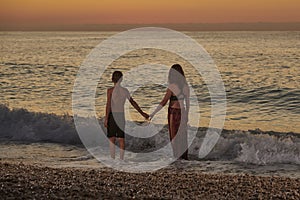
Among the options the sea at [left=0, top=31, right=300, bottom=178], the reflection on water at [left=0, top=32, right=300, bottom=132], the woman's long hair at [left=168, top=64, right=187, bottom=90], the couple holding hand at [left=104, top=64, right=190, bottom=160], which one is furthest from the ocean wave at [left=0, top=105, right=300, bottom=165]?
the woman's long hair at [left=168, top=64, right=187, bottom=90]

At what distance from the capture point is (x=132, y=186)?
858cm

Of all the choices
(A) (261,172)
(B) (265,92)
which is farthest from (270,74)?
(A) (261,172)

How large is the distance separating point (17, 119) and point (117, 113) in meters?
9.63

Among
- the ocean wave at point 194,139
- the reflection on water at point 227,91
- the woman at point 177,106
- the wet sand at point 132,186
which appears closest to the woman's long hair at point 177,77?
the woman at point 177,106

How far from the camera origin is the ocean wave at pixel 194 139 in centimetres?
1345

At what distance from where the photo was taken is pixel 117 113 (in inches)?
440

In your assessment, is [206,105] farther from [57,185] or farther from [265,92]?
[57,185]

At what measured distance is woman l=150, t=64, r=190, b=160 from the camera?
11.2m

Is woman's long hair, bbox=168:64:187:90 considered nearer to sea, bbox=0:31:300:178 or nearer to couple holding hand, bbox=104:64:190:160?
couple holding hand, bbox=104:64:190:160

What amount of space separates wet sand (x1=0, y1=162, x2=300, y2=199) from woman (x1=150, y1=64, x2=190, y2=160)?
1.81 m

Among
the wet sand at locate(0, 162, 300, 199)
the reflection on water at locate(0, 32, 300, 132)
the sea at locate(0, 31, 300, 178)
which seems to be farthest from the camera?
the reflection on water at locate(0, 32, 300, 132)

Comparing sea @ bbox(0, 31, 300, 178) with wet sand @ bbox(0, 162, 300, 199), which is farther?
sea @ bbox(0, 31, 300, 178)

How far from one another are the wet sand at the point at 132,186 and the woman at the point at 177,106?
1.81 metres

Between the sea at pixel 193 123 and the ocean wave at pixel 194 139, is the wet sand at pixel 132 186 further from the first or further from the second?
the ocean wave at pixel 194 139
